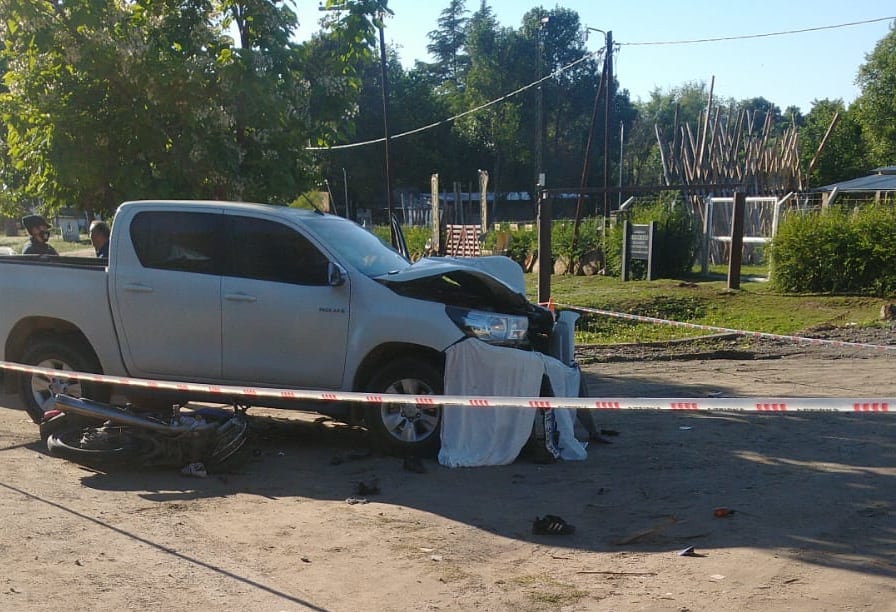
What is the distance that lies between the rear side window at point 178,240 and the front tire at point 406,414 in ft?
6.17

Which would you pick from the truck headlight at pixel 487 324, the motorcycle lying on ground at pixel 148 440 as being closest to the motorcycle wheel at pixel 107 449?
the motorcycle lying on ground at pixel 148 440

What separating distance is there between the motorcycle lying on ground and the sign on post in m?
15.6

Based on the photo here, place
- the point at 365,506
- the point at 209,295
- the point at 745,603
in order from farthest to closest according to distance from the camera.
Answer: the point at 209,295
the point at 365,506
the point at 745,603

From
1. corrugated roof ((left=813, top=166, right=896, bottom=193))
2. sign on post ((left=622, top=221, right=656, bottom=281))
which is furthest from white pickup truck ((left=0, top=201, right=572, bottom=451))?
corrugated roof ((left=813, top=166, right=896, bottom=193))

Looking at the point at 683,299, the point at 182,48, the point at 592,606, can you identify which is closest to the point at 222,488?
the point at 592,606

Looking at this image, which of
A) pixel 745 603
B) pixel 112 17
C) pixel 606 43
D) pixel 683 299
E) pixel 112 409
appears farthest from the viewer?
pixel 606 43

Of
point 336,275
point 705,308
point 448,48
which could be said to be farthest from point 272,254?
point 448,48

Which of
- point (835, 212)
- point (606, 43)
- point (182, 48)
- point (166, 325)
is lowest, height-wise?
point (166, 325)

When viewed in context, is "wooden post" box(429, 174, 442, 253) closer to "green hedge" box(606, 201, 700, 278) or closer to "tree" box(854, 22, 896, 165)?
"green hedge" box(606, 201, 700, 278)

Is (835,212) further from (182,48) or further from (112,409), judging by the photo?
(112,409)

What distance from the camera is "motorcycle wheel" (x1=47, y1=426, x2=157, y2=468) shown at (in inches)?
262

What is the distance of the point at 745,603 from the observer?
429 cm

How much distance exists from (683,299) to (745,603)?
42.8 ft

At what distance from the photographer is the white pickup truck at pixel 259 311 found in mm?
7133
